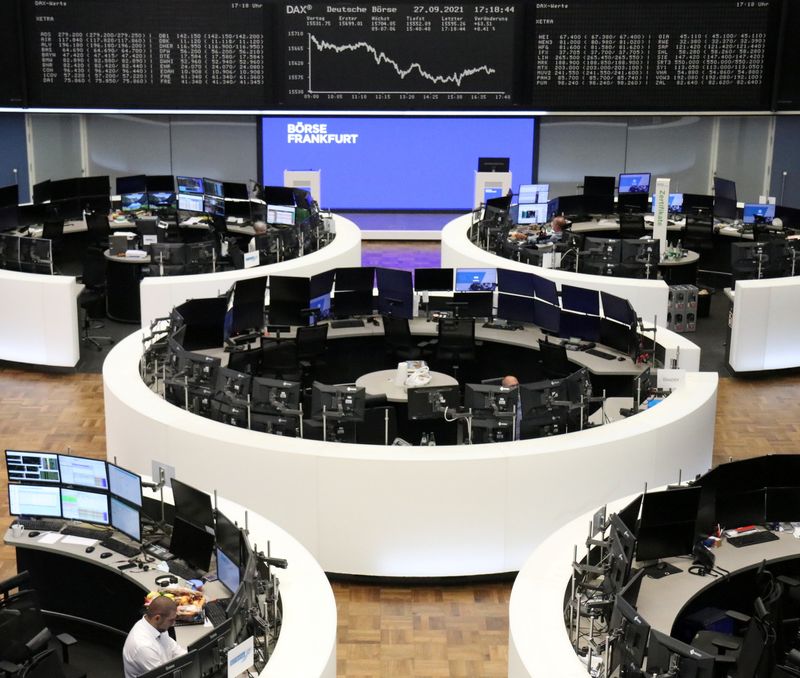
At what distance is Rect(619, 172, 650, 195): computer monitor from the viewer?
16.5m

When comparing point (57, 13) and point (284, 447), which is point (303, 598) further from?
point (57, 13)

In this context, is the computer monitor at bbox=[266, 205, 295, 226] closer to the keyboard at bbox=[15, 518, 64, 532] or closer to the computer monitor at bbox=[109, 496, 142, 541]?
the keyboard at bbox=[15, 518, 64, 532]

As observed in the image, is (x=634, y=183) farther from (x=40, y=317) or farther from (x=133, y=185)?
(x=40, y=317)

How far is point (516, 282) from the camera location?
11484 mm

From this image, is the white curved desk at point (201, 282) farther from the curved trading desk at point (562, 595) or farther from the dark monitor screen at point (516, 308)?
the curved trading desk at point (562, 595)

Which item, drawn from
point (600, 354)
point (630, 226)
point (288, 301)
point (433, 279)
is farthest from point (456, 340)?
point (630, 226)

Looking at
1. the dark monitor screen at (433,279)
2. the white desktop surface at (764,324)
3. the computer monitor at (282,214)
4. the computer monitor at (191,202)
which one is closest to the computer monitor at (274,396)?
the dark monitor screen at (433,279)

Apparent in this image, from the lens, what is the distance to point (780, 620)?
651 centimetres

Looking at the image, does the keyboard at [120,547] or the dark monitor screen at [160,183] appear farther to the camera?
the dark monitor screen at [160,183]

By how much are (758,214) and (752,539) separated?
30.2ft

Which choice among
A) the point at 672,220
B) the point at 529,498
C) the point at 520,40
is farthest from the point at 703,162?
the point at 529,498

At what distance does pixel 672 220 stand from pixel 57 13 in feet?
29.3

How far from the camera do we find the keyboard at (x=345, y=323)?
445 inches

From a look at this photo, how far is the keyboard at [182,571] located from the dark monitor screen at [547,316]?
511cm
